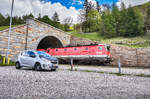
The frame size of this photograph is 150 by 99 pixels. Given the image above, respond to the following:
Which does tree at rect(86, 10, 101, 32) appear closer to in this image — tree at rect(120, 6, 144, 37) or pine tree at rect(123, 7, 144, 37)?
tree at rect(120, 6, 144, 37)

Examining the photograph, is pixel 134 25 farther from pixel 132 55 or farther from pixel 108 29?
pixel 132 55

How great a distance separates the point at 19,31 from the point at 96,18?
45808mm

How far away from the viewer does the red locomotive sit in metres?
16.3

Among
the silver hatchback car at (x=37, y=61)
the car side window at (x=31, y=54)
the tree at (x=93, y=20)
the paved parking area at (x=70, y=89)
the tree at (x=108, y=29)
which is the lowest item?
the paved parking area at (x=70, y=89)

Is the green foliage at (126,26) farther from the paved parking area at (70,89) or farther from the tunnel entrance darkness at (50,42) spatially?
→ the paved parking area at (70,89)

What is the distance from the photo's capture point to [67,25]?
79562mm

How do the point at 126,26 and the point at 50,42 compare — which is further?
the point at 126,26

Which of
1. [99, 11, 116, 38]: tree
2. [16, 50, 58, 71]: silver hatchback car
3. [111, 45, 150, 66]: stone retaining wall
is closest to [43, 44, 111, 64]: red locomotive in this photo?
[111, 45, 150, 66]: stone retaining wall

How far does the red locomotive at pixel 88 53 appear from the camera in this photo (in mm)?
16312

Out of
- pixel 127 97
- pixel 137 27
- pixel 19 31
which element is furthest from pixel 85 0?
pixel 127 97

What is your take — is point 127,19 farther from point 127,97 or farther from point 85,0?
point 127,97

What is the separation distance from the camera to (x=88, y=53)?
58.5 ft

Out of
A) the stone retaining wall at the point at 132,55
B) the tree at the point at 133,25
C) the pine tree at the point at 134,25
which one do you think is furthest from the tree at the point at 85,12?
the stone retaining wall at the point at 132,55

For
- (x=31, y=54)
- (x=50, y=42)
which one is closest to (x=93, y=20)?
(x=50, y=42)
